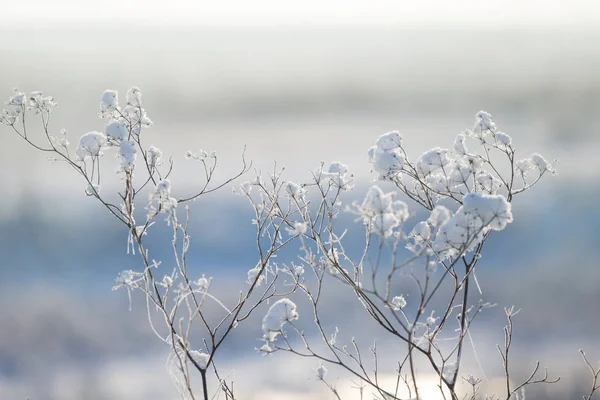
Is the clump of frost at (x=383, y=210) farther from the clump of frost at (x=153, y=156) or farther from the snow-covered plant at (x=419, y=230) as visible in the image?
the clump of frost at (x=153, y=156)

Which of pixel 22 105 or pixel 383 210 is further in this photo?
pixel 22 105

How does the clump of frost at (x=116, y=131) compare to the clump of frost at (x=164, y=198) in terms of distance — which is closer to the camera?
the clump of frost at (x=164, y=198)

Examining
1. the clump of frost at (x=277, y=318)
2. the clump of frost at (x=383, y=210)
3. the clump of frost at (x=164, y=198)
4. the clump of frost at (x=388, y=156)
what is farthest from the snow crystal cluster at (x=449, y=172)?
the clump of frost at (x=164, y=198)

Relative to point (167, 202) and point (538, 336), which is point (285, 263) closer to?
point (167, 202)

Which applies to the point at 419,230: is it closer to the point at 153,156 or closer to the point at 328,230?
the point at 328,230

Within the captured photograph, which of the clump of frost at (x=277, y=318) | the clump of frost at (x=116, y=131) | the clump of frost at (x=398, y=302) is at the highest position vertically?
the clump of frost at (x=116, y=131)

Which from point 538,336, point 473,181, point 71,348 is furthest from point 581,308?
point 473,181

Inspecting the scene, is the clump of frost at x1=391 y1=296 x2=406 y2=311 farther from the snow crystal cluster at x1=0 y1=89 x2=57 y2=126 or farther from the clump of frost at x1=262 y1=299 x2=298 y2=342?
the snow crystal cluster at x1=0 y1=89 x2=57 y2=126

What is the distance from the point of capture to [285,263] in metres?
3.43

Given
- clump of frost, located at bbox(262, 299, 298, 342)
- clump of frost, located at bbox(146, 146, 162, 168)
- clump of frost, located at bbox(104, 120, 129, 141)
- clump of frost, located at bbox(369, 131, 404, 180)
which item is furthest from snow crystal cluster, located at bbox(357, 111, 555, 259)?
clump of frost, located at bbox(104, 120, 129, 141)

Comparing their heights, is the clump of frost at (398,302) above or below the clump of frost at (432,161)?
below

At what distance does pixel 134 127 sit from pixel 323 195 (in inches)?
43.7

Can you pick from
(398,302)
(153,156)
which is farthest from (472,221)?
(153,156)

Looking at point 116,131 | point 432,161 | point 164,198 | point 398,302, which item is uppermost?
point 116,131
